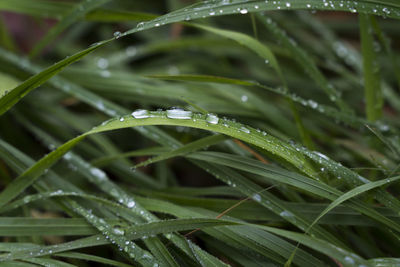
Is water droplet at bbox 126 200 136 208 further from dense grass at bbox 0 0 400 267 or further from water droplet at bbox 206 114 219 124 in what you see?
water droplet at bbox 206 114 219 124

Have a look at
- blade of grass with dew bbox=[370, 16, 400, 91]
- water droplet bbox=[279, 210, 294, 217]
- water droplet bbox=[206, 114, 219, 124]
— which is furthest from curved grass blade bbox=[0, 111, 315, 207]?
blade of grass with dew bbox=[370, 16, 400, 91]

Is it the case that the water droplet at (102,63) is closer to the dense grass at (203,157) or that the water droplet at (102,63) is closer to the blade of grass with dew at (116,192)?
the dense grass at (203,157)

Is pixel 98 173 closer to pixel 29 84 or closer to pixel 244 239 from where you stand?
pixel 29 84

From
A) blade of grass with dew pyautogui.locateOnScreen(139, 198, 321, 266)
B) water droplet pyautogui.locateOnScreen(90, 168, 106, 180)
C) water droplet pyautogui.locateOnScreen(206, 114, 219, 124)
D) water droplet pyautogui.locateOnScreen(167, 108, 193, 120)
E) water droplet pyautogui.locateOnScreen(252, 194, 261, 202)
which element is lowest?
blade of grass with dew pyautogui.locateOnScreen(139, 198, 321, 266)

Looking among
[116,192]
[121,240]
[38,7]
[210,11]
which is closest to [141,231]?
[121,240]

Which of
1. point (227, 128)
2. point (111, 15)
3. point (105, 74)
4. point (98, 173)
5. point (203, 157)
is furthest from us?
point (105, 74)

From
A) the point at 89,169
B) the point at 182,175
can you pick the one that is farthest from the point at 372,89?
the point at 89,169

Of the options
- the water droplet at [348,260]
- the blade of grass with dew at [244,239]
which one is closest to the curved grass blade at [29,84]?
the blade of grass with dew at [244,239]
